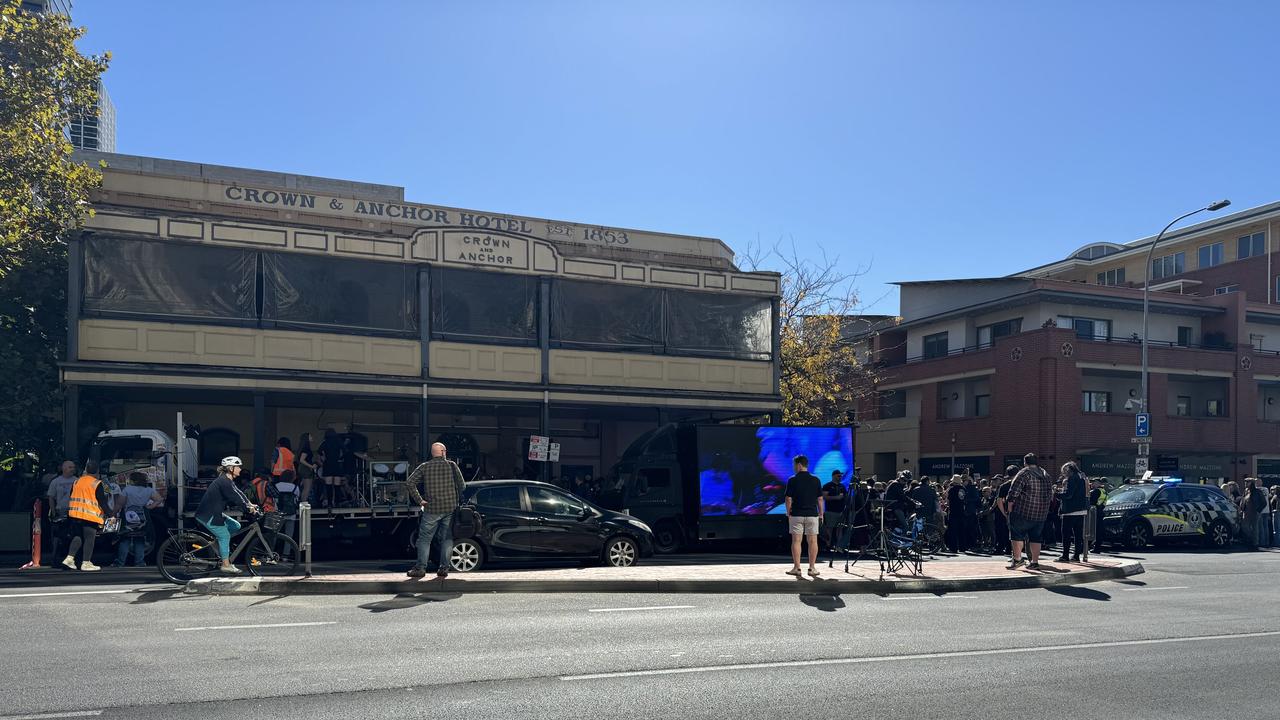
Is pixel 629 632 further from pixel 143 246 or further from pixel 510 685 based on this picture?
pixel 143 246

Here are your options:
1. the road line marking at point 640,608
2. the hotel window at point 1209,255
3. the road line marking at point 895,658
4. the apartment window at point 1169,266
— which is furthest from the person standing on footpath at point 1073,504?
the apartment window at point 1169,266

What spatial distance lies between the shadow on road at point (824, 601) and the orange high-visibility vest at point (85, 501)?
10.2 metres

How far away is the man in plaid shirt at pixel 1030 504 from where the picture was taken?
15984 mm

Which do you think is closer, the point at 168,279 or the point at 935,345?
the point at 168,279

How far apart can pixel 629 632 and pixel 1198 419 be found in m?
37.9

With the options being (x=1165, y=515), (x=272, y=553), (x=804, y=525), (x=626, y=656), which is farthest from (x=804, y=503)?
(x=1165, y=515)

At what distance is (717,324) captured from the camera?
2631cm

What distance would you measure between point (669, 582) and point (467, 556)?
3442 mm

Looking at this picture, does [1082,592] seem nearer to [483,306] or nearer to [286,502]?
[286,502]

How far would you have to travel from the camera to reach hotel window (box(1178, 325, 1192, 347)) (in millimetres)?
42875

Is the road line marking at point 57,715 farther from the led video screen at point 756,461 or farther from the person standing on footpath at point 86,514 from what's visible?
the led video screen at point 756,461

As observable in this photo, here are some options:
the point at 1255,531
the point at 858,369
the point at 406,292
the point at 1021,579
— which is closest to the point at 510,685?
the point at 1021,579

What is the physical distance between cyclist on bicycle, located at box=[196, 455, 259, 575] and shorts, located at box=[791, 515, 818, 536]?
280 inches

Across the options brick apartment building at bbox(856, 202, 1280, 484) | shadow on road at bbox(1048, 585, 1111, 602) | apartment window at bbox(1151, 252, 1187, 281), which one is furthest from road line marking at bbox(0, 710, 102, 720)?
apartment window at bbox(1151, 252, 1187, 281)
